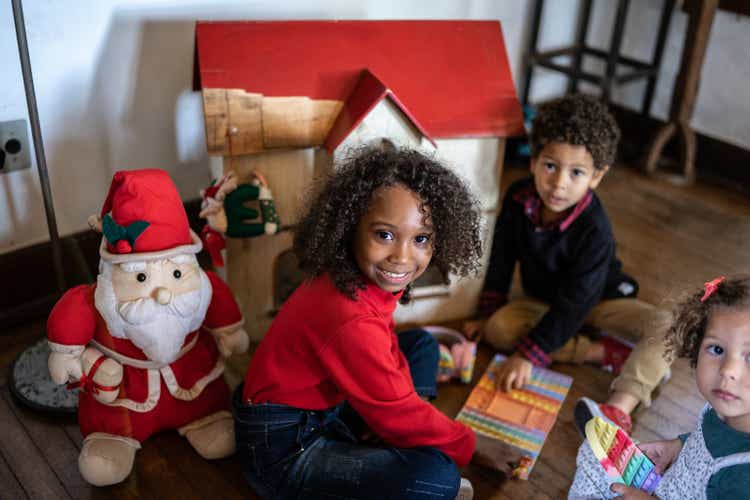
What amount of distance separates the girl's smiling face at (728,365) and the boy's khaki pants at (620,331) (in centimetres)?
49

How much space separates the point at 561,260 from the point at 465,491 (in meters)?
0.59

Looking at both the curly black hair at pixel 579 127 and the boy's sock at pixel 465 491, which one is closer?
the boy's sock at pixel 465 491

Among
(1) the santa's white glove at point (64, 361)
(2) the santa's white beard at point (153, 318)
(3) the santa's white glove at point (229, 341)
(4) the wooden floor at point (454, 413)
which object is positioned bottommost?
(4) the wooden floor at point (454, 413)

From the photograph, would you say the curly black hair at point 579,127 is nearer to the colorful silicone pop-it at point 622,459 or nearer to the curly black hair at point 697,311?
the curly black hair at point 697,311

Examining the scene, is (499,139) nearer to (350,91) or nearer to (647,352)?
(350,91)

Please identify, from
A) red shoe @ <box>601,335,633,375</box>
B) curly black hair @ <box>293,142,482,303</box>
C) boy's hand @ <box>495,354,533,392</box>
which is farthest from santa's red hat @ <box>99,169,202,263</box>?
red shoe @ <box>601,335,633,375</box>

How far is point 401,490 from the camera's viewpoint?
1199 mm

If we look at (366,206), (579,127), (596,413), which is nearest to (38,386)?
(366,206)

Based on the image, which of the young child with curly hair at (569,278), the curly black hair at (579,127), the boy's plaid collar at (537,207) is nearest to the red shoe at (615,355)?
the young child with curly hair at (569,278)

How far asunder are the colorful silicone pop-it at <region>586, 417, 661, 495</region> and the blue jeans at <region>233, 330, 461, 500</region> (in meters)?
0.23

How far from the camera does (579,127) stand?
5.09 feet

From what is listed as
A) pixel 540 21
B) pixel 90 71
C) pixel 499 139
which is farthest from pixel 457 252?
pixel 540 21

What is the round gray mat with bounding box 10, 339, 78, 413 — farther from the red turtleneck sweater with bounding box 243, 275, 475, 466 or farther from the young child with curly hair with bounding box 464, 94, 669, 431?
the young child with curly hair with bounding box 464, 94, 669, 431

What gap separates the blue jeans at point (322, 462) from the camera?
3.96ft
